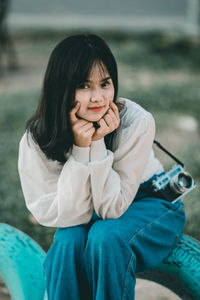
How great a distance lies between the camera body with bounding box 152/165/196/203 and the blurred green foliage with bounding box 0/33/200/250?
0.97 meters

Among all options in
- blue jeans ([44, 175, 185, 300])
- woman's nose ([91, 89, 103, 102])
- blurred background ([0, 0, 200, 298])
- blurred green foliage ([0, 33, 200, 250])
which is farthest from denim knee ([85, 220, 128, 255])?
blurred green foliage ([0, 33, 200, 250])

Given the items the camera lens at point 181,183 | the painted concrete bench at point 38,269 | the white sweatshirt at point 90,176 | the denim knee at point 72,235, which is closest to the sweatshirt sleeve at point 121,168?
the white sweatshirt at point 90,176

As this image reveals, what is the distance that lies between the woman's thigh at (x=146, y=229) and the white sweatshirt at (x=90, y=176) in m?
0.07

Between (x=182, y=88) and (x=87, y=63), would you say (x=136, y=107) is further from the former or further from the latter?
(x=182, y=88)

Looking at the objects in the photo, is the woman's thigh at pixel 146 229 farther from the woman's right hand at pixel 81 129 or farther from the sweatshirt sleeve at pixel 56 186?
the woman's right hand at pixel 81 129

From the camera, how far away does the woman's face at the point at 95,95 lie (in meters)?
1.81

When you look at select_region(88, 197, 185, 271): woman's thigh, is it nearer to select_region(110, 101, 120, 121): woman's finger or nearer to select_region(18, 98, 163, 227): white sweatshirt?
select_region(18, 98, 163, 227): white sweatshirt

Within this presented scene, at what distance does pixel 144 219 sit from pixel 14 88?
511 centimetres

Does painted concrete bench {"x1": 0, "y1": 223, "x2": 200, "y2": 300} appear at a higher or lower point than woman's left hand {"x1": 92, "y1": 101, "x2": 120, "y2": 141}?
lower

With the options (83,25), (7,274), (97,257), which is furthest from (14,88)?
(97,257)

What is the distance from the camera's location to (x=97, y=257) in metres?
1.72

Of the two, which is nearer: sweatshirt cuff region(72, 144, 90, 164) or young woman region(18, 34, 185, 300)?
young woman region(18, 34, 185, 300)

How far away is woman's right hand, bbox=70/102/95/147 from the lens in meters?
1.86

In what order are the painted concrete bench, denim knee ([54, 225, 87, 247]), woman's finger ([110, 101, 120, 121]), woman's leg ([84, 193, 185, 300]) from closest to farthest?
woman's leg ([84, 193, 185, 300]) < denim knee ([54, 225, 87, 247]) < woman's finger ([110, 101, 120, 121]) < the painted concrete bench
